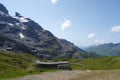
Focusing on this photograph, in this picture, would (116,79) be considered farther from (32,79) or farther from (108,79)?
(32,79)

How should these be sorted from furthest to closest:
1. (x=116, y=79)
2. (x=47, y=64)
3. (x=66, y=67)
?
(x=47, y=64) → (x=66, y=67) → (x=116, y=79)

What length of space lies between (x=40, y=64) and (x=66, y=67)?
1910 centimetres

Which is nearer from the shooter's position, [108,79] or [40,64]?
[108,79]

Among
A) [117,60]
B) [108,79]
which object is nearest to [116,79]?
[108,79]

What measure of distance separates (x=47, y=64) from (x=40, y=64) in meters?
3.70

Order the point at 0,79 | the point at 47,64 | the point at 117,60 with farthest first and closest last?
the point at 117,60
the point at 47,64
the point at 0,79

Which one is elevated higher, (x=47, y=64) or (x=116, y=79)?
(x=47, y=64)

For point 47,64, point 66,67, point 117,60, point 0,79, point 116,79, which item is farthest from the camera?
point 117,60

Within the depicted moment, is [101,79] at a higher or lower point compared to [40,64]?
lower

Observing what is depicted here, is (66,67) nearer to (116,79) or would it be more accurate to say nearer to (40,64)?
(40,64)

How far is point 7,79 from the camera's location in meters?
52.9

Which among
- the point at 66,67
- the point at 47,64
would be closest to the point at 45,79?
the point at 66,67

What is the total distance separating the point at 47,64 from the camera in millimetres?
141125

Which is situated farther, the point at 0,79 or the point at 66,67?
the point at 66,67
